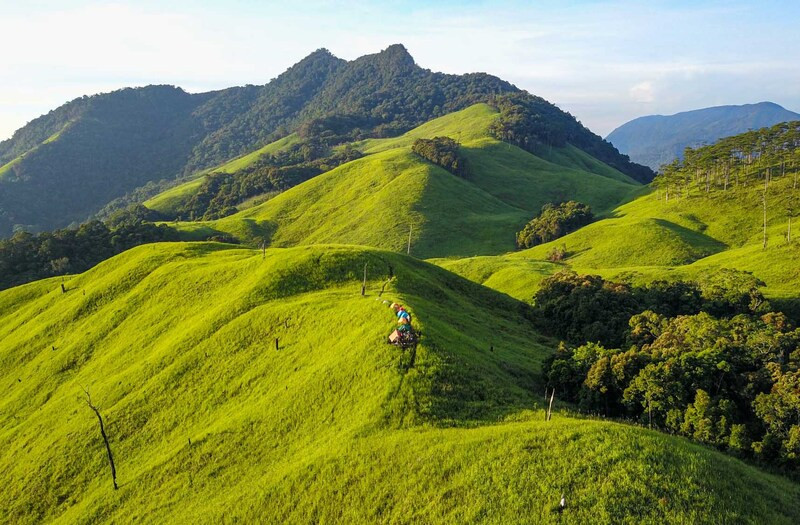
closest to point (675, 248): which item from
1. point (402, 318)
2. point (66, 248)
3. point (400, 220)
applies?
point (400, 220)

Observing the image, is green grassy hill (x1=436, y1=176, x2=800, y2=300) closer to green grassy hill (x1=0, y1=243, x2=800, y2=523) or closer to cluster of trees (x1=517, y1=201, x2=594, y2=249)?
cluster of trees (x1=517, y1=201, x2=594, y2=249)

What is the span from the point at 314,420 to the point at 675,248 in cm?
11116

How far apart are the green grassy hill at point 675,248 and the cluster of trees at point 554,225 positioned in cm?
821

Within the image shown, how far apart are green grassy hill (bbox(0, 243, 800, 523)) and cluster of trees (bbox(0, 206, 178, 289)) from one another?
8808cm

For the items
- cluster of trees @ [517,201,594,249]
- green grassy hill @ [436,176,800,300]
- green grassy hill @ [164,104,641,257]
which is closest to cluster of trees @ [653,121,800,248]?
green grassy hill @ [436,176,800,300]

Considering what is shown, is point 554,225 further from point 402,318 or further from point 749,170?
point 402,318

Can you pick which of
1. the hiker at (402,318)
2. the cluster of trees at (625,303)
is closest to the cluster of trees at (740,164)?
the cluster of trees at (625,303)

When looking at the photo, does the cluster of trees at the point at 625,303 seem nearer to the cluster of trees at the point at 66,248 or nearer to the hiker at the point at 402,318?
the hiker at the point at 402,318

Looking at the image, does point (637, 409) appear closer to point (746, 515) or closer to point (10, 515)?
point (746, 515)

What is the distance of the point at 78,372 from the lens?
59.5 m

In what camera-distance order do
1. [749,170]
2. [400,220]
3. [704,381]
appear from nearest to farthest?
[704,381] → [749,170] → [400,220]

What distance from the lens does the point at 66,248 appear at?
156 m

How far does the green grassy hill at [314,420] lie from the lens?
2506 cm

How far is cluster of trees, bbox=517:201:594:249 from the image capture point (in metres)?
152
